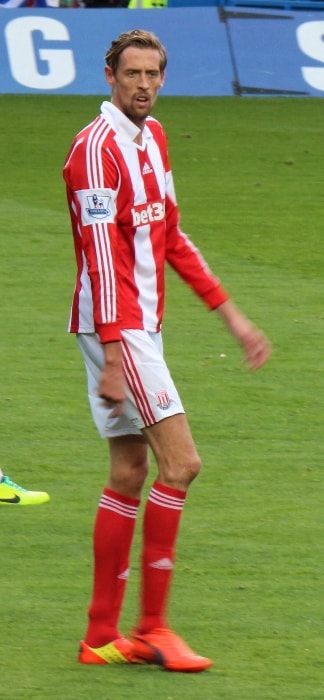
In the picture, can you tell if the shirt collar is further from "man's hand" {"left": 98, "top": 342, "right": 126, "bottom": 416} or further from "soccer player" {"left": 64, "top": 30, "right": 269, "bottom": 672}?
"man's hand" {"left": 98, "top": 342, "right": 126, "bottom": 416}

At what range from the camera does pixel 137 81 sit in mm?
4723

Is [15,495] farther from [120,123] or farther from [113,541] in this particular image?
[120,123]

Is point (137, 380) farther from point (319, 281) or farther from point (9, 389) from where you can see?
point (319, 281)

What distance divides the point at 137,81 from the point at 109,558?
1.46m

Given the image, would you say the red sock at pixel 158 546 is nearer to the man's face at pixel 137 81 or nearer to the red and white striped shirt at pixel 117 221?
the red and white striped shirt at pixel 117 221

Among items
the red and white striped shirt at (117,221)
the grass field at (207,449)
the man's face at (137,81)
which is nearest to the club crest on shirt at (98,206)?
the red and white striped shirt at (117,221)

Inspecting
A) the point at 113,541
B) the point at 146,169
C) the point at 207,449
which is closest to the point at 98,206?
the point at 146,169

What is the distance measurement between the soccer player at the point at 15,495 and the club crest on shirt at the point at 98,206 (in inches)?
89.7

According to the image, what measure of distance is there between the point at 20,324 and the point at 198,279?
5.20 meters

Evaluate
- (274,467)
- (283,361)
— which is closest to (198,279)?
(274,467)

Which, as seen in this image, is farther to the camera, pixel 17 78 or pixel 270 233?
A: pixel 17 78

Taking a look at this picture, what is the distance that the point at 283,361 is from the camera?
9.37 meters

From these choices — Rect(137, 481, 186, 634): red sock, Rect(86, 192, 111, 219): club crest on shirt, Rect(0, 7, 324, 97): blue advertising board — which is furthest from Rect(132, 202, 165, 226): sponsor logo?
Rect(0, 7, 324, 97): blue advertising board

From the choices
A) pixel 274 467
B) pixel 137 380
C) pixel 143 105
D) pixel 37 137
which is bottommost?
pixel 274 467
